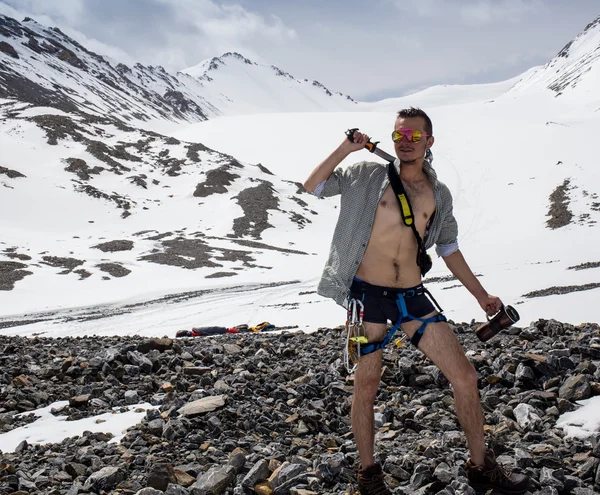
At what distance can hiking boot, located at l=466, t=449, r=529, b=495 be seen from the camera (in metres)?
3.74

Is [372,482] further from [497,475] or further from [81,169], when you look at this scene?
[81,169]

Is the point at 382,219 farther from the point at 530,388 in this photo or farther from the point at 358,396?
the point at 530,388

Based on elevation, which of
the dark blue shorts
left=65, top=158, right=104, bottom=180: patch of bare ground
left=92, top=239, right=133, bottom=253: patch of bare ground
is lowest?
the dark blue shorts

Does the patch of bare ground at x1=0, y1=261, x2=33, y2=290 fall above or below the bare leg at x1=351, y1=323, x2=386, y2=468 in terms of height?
above

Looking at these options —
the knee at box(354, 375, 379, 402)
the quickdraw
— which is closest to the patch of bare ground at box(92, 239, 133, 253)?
the quickdraw

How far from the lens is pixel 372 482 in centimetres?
387

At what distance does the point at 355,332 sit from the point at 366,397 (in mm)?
568

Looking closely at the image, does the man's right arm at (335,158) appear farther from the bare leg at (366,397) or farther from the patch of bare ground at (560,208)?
the patch of bare ground at (560,208)

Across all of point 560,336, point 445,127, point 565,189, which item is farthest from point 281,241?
point 445,127

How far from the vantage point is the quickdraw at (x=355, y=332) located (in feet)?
13.4

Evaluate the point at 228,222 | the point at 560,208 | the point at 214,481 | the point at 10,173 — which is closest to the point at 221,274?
the point at 228,222

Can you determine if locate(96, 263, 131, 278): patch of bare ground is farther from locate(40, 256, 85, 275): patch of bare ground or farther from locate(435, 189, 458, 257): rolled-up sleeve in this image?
locate(435, 189, 458, 257): rolled-up sleeve

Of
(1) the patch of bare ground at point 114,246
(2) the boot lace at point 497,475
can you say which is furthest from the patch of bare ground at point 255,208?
(2) the boot lace at point 497,475

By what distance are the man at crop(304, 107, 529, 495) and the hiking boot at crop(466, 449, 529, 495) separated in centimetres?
12
